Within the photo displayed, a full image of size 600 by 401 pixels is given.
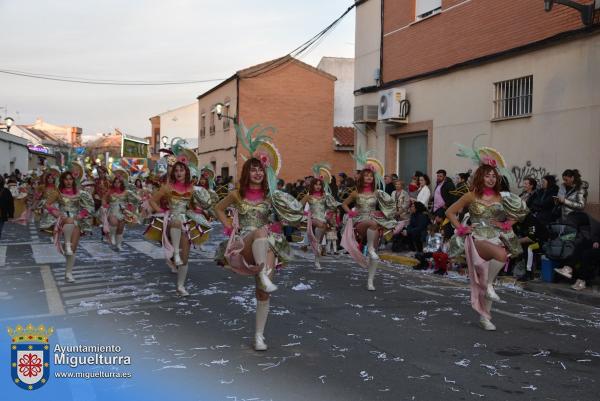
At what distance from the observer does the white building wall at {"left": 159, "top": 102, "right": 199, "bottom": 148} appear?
61094mm

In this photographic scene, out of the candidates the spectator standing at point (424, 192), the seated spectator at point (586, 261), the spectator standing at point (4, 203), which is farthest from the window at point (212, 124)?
the seated spectator at point (586, 261)

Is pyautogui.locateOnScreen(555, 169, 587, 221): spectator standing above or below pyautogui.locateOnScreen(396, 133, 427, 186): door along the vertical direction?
below

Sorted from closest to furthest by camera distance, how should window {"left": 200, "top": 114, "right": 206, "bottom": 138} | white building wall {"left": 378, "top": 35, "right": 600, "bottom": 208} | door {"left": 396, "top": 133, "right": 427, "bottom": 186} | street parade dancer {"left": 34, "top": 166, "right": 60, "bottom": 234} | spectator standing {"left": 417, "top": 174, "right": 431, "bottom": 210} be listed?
street parade dancer {"left": 34, "top": 166, "right": 60, "bottom": 234}, white building wall {"left": 378, "top": 35, "right": 600, "bottom": 208}, spectator standing {"left": 417, "top": 174, "right": 431, "bottom": 210}, door {"left": 396, "top": 133, "right": 427, "bottom": 186}, window {"left": 200, "top": 114, "right": 206, "bottom": 138}

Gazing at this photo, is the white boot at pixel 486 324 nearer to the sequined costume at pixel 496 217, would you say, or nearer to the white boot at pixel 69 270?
the sequined costume at pixel 496 217

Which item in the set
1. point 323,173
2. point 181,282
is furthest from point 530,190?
point 181,282

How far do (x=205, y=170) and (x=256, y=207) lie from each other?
952 cm

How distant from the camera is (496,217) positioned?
7633mm

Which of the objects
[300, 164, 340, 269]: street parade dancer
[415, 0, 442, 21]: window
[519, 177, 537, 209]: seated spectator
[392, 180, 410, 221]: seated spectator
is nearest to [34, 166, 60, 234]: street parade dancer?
[300, 164, 340, 269]: street parade dancer

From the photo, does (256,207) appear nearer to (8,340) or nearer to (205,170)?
(8,340)

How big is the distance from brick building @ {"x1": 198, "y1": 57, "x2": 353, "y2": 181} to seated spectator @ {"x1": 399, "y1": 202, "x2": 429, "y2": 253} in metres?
18.5

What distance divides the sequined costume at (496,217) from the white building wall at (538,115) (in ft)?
16.4

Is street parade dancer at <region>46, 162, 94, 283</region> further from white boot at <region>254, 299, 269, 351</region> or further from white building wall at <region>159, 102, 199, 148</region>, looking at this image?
white building wall at <region>159, 102, 199, 148</region>

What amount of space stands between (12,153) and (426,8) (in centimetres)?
3280

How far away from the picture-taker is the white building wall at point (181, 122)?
200 feet
